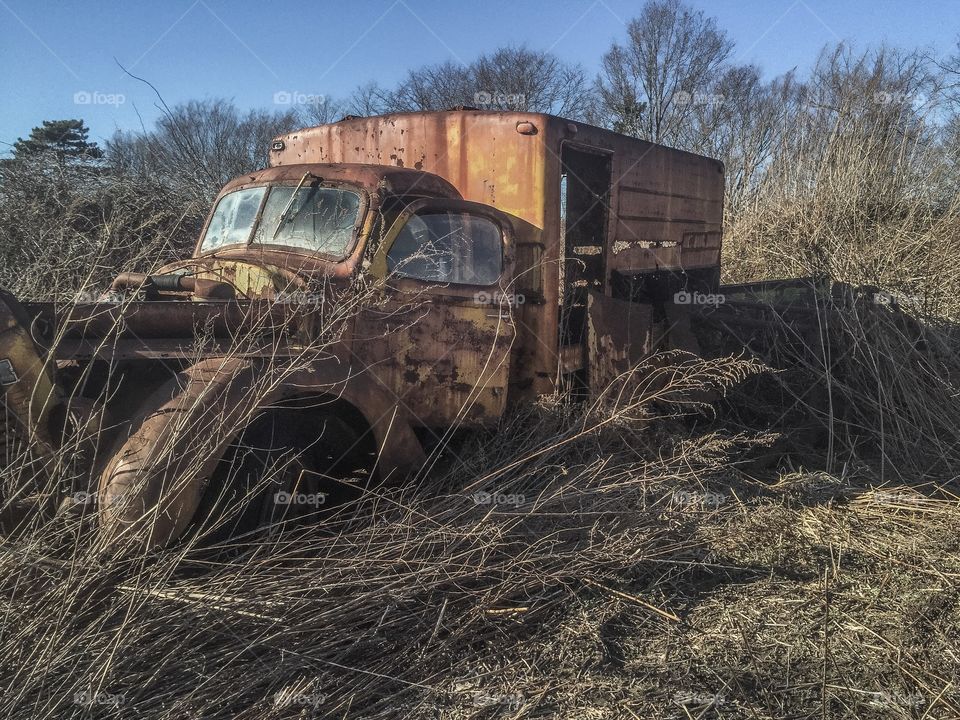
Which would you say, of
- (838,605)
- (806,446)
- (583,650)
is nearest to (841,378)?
(806,446)

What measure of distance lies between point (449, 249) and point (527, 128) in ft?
3.35

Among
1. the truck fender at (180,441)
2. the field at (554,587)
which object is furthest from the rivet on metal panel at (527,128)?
the truck fender at (180,441)

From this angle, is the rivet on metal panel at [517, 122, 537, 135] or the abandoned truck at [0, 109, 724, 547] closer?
the abandoned truck at [0, 109, 724, 547]

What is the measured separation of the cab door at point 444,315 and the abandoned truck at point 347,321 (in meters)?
0.01

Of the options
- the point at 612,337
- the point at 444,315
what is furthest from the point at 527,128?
the point at 612,337

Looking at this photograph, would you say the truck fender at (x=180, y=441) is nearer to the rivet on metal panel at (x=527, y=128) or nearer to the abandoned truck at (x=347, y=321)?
the abandoned truck at (x=347, y=321)

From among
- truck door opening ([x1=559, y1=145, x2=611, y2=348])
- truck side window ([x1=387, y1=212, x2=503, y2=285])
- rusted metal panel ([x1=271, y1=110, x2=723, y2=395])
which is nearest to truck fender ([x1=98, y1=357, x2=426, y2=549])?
truck side window ([x1=387, y1=212, x2=503, y2=285])

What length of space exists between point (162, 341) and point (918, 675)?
350 cm

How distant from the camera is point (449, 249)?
4.40 m

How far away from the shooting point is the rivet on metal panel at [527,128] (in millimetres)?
4754

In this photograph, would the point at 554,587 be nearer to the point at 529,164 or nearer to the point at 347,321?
the point at 347,321

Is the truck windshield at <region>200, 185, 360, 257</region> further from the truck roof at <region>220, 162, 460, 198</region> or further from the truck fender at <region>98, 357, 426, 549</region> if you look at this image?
the truck fender at <region>98, 357, 426, 549</region>

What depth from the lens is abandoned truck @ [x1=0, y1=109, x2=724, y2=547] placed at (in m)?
2.96

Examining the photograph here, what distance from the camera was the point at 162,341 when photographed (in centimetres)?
342
